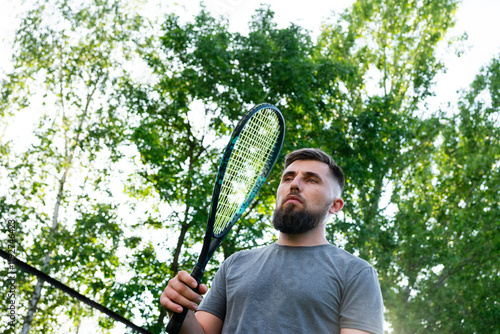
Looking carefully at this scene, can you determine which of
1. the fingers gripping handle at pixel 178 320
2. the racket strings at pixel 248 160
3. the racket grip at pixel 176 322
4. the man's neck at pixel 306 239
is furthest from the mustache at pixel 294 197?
the racket grip at pixel 176 322

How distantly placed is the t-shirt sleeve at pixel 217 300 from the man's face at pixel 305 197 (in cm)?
36

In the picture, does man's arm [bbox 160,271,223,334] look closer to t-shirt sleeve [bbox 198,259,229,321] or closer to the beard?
t-shirt sleeve [bbox 198,259,229,321]

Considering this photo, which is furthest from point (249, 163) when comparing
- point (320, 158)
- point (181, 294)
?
point (181, 294)

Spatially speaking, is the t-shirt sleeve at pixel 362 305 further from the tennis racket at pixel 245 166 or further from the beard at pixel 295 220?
the tennis racket at pixel 245 166

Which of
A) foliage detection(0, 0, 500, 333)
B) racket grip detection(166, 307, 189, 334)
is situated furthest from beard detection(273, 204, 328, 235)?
foliage detection(0, 0, 500, 333)

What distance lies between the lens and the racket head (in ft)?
8.26

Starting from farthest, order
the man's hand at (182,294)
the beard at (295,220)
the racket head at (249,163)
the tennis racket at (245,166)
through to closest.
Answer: the racket head at (249,163), the tennis racket at (245,166), the beard at (295,220), the man's hand at (182,294)

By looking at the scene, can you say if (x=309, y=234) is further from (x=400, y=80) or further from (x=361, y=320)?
(x=400, y=80)

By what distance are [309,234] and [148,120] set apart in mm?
10943

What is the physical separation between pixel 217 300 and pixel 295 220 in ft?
1.62

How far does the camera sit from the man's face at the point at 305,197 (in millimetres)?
2215

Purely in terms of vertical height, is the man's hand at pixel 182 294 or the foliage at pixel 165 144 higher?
the foliage at pixel 165 144

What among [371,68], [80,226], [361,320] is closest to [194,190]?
[80,226]

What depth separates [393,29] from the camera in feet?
54.7
